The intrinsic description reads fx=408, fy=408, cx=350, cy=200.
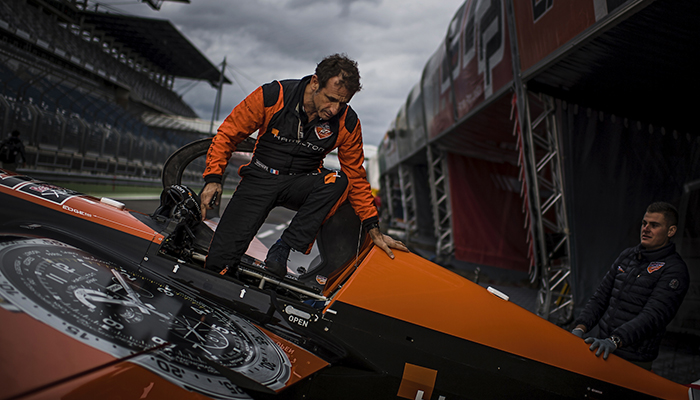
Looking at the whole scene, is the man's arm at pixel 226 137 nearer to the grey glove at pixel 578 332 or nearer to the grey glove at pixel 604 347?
the grey glove at pixel 604 347

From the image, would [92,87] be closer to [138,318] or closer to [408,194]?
[408,194]

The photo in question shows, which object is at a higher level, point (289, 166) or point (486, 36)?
point (486, 36)

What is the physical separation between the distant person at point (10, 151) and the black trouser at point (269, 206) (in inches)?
360

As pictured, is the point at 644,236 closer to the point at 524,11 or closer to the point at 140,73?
the point at 524,11

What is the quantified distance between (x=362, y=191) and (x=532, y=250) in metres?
3.58

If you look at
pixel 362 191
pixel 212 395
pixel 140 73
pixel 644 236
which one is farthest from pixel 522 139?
pixel 140 73

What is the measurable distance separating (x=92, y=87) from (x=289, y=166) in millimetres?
28802

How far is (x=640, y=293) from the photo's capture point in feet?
8.31

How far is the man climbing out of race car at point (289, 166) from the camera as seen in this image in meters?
2.05

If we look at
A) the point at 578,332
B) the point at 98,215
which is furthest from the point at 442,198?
the point at 98,215

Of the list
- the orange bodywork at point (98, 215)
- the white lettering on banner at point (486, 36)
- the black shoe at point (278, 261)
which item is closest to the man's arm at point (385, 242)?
the black shoe at point (278, 261)

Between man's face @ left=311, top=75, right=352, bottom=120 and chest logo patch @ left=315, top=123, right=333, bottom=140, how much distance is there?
4.0 inches

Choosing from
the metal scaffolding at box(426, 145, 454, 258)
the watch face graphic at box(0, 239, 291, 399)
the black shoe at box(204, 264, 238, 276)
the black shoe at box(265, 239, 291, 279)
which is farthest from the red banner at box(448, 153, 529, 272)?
the watch face graphic at box(0, 239, 291, 399)

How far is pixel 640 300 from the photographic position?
2.52 m
